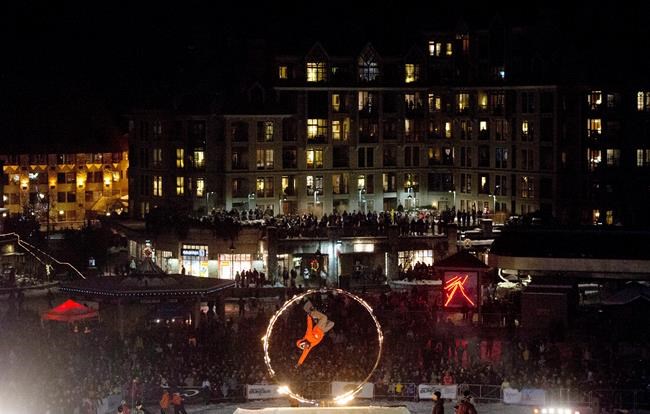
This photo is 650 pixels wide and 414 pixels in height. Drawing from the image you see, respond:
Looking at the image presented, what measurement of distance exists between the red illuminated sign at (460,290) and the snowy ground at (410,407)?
9.70 meters

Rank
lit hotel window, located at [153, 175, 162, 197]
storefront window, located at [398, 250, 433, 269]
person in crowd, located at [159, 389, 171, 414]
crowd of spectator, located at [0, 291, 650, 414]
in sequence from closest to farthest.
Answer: person in crowd, located at [159, 389, 171, 414], crowd of spectator, located at [0, 291, 650, 414], storefront window, located at [398, 250, 433, 269], lit hotel window, located at [153, 175, 162, 197]

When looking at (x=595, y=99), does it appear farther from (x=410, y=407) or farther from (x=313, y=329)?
(x=313, y=329)

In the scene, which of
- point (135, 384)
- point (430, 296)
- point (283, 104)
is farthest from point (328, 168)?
point (135, 384)

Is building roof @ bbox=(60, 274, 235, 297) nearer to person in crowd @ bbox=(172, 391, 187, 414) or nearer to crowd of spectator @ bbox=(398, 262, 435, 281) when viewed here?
crowd of spectator @ bbox=(398, 262, 435, 281)

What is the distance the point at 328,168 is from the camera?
101 metres

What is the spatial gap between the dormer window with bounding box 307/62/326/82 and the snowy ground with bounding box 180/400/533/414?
4712cm

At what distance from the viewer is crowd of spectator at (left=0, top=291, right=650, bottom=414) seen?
55.8 metres

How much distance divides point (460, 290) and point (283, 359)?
369 inches

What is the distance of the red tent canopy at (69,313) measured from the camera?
6322cm

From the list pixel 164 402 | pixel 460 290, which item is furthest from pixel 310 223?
pixel 164 402

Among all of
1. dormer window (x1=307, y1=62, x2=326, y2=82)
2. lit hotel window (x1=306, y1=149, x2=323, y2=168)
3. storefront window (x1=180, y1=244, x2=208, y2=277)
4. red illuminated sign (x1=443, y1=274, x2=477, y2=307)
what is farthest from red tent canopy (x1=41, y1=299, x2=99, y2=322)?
dormer window (x1=307, y1=62, x2=326, y2=82)

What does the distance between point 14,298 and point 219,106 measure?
92.6 feet

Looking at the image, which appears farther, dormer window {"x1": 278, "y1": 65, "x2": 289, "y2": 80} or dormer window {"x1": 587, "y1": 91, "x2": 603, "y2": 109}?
dormer window {"x1": 278, "y1": 65, "x2": 289, "y2": 80}

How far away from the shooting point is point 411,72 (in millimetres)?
102875
